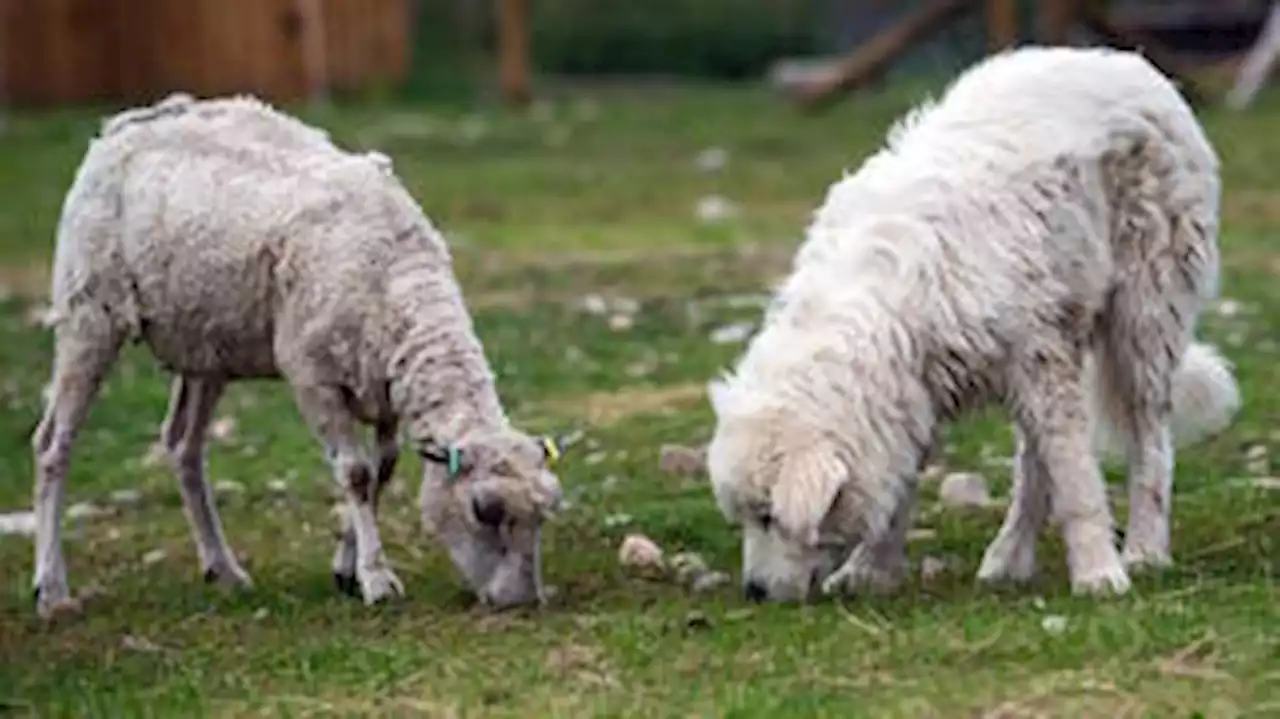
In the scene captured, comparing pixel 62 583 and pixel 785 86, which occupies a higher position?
pixel 62 583

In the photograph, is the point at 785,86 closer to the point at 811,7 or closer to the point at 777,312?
the point at 811,7

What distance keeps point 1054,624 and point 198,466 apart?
3422 mm

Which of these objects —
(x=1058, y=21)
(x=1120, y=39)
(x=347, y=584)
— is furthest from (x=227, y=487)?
(x=1120, y=39)

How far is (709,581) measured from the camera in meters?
9.73

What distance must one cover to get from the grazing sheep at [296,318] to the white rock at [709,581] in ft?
1.48

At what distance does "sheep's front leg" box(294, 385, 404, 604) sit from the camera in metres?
9.86

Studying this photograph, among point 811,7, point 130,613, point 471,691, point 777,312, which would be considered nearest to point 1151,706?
point 471,691

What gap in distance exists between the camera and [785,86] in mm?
32406

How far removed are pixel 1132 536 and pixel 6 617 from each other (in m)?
3.18

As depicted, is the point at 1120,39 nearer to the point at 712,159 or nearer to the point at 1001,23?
the point at 1001,23

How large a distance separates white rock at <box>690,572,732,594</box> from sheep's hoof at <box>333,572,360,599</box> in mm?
989

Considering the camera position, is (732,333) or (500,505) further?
(732,333)

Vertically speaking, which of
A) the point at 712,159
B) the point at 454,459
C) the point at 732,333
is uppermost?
the point at 454,459

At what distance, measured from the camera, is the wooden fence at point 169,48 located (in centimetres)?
3372
